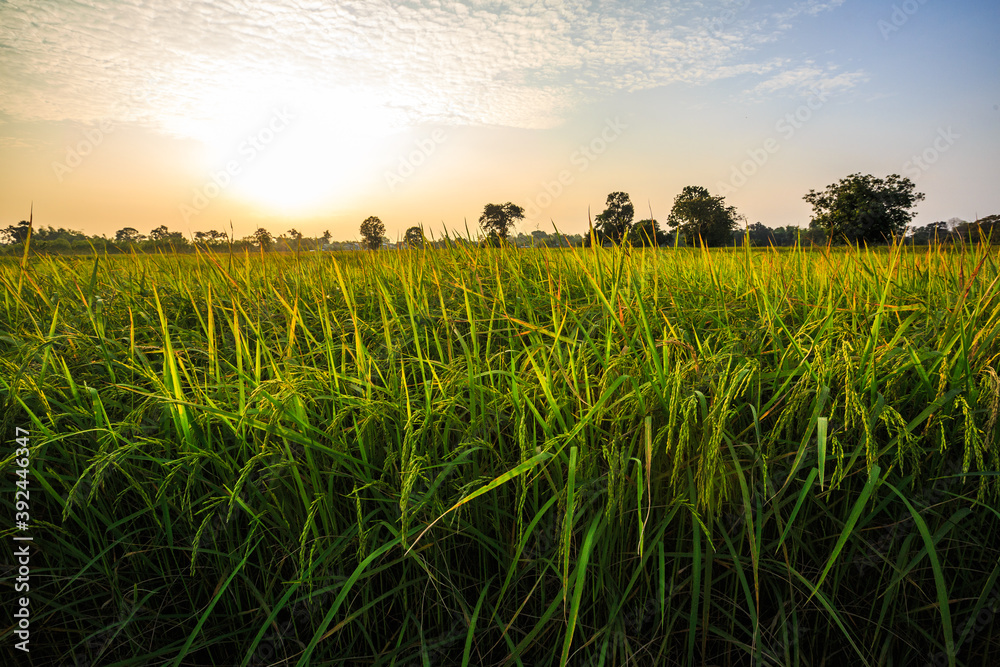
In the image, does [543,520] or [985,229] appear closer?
[543,520]

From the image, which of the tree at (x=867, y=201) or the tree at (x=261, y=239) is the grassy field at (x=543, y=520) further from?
the tree at (x=867, y=201)

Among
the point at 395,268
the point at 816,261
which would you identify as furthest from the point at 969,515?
the point at 395,268

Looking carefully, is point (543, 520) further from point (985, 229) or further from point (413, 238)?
point (985, 229)

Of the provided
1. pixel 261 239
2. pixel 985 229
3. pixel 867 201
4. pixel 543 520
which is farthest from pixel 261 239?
pixel 867 201

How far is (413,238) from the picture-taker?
3.35 m

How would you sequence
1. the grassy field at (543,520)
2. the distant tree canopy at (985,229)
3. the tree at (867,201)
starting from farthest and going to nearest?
the tree at (867,201), the distant tree canopy at (985,229), the grassy field at (543,520)

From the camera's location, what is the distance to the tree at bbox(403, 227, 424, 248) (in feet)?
10.6

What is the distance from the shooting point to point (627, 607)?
49.9 inches

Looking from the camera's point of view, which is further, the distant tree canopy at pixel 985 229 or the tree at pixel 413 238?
the tree at pixel 413 238

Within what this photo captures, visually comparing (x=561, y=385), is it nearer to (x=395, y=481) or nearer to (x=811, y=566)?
(x=395, y=481)

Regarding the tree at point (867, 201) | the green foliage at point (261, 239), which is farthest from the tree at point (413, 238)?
the tree at point (867, 201)

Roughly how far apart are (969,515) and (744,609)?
2.66 ft

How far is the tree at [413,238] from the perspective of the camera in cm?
324

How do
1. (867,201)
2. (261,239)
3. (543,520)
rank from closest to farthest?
(543,520), (261,239), (867,201)
